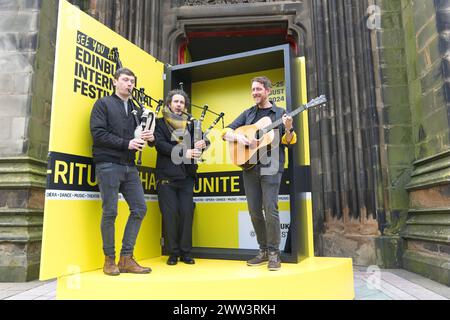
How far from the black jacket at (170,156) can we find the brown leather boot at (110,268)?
36.9 inches

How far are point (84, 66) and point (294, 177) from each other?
2121mm

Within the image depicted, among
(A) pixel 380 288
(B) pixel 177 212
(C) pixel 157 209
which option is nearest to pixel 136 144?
(B) pixel 177 212

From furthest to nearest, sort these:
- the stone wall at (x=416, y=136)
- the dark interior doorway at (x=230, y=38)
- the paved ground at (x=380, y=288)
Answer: the dark interior doorway at (x=230, y=38)
the stone wall at (x=416, y=136)
the paved ground at (x=380, y=288)

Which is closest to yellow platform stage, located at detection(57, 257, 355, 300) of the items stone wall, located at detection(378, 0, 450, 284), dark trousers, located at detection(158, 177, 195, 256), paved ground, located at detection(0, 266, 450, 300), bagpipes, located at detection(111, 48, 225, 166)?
dark trousers, located at detection(158, 177, 195, 256)

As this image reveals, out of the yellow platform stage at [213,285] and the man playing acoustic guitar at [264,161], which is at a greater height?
the man playing acoustic guitar at [264,161]

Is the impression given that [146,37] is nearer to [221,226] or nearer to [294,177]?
[221,226]

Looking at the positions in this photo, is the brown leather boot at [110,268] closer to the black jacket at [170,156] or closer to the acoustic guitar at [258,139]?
the black jacket at [170,156]

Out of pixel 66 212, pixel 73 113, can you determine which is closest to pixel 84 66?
pixel 73 113

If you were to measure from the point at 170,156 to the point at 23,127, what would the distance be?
7.50 ft

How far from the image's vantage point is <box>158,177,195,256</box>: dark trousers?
11.5 ft

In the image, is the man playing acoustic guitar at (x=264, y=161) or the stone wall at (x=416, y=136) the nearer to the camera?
the man playing acoustic guitar at (x=264, y=161)

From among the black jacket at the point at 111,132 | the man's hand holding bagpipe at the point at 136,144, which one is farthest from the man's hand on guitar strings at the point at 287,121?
the black jacket at the point at 111,132

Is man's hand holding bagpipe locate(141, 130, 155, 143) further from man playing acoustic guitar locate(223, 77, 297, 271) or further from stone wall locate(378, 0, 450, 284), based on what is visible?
stone wall locate(378, 0, 450, 284)

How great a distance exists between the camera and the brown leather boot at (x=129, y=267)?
2.92m
